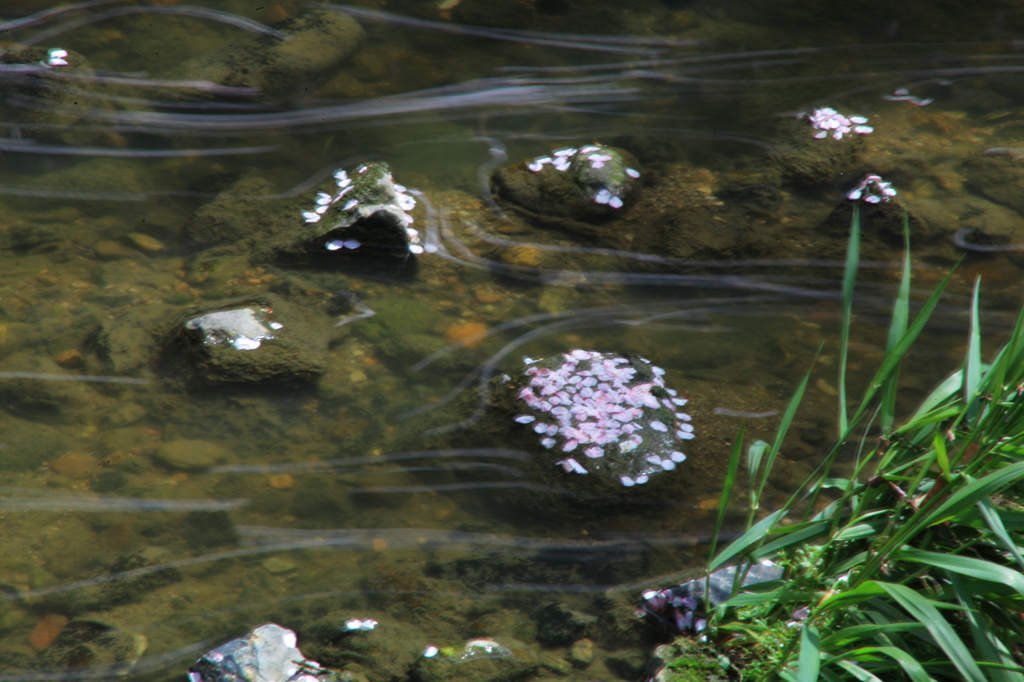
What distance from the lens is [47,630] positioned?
228 centimetres

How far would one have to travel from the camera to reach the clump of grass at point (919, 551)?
1.31 m

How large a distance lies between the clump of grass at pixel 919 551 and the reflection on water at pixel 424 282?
692 mm

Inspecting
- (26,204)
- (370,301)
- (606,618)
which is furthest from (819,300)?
(26,204)

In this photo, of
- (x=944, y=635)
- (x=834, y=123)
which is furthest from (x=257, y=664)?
(x=834, y=123)

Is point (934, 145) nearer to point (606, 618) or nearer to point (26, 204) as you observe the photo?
point (606, 618)

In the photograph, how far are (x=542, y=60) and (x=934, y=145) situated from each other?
2.56m

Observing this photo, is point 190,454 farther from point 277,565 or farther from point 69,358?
point 69,358

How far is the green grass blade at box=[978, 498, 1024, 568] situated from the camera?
1.21 metres

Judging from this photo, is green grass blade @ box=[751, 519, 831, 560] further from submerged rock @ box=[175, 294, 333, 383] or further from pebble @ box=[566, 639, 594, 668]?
submerged rock @ box=[175, 294, 333, 383]

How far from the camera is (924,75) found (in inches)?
186

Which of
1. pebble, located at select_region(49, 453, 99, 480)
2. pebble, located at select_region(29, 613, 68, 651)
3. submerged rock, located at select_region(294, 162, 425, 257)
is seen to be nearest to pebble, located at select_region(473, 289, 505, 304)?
submerged rock, located at select_region(294, 162, 425, 257)

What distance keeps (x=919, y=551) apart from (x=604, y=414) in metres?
1.45

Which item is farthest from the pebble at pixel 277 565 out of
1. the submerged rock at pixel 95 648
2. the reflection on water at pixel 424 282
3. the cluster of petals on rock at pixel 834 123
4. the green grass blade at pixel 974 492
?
the cluster of petals on rock at pixel 834 123

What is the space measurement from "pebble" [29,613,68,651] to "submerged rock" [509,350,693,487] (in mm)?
1718
